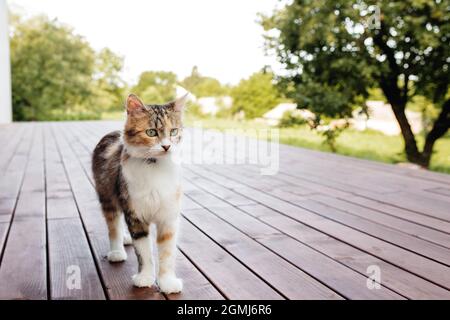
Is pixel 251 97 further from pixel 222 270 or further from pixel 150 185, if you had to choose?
pixel 150 185

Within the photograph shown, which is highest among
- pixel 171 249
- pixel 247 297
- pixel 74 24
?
pixel 74 24

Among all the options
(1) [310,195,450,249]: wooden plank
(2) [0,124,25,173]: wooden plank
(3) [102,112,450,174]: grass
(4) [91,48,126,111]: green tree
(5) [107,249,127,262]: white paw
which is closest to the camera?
(5) [107,249,127,262]: white paw

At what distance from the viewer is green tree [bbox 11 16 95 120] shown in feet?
44.5

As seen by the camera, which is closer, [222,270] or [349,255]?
[222,270]

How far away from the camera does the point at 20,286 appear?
1321 mm

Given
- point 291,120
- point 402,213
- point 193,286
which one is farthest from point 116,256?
point 291,120

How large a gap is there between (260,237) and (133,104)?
825 mm

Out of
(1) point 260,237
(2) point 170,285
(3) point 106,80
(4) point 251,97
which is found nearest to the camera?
(2) point 170,285

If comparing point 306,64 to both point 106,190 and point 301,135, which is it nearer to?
point 301,135

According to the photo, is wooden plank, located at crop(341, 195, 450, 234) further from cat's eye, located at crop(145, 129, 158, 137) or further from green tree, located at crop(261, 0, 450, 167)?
green tree, located at crop(261, 0, 450, 167)

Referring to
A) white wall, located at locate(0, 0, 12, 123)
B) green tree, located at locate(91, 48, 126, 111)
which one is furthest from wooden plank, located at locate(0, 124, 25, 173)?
green tree, located at locate(91, 48, 126, 111)

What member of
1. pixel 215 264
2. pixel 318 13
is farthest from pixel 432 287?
pixel 318 13

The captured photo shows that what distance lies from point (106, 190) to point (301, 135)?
612 centimetres

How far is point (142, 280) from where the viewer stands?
1323mm
